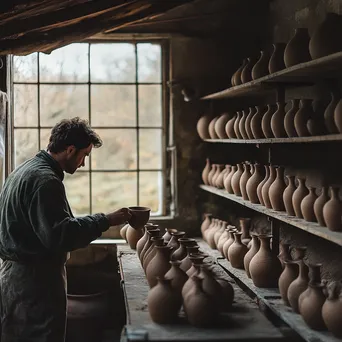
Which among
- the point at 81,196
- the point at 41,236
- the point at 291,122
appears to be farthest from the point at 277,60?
the point at 81,196

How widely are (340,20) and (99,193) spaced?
3.25 meters

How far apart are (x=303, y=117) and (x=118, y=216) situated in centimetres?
131

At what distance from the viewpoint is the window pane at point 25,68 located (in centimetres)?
600

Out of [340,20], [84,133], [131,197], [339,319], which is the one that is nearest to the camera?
[339,319]

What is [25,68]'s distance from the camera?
603 centimetres

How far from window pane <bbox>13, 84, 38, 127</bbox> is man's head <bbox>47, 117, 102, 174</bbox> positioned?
2248 mm

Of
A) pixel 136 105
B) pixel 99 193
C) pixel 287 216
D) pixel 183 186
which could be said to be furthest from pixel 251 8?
pixel 287 216

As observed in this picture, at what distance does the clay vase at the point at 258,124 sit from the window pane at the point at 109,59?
6.11ft

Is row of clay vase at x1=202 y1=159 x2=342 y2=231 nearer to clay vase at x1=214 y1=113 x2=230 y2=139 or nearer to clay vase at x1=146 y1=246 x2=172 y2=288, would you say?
clay vase at x1=214 y1=113 x2=230 y2=139

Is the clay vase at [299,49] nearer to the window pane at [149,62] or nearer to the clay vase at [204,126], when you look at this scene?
the clay vase at [204,126]

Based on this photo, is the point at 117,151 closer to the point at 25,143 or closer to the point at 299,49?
the point at 25,143

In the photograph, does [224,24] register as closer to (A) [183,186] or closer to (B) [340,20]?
(A) [183,186]

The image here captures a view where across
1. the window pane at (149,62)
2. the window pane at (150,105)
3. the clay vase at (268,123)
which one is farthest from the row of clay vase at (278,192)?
the window pane at (149,62)

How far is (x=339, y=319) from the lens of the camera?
302 centimetres
